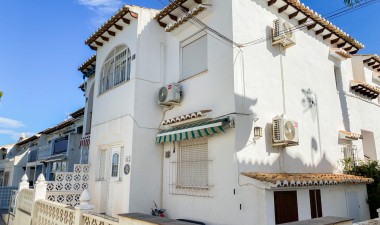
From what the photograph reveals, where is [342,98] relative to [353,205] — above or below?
above

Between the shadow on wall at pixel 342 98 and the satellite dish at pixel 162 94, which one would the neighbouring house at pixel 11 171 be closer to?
the satellite dish at pixel 162 94

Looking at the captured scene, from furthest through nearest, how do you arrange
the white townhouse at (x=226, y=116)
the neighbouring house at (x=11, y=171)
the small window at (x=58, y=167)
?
the neighbouring house at (x=11, y=171), the small window at (x=58, y=167), the white townhouse at (x=226, y=116)

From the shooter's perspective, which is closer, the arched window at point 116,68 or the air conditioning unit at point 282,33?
the air conditioning unit at point 282,33

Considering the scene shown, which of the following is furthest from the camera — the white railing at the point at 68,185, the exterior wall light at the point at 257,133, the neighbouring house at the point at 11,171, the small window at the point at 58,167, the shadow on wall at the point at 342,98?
the neighbouring house at the point at 11,171

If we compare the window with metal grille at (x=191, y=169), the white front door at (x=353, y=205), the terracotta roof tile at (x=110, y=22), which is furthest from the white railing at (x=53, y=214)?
the white front door at (x=353, y=205)

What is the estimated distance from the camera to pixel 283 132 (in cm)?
1153

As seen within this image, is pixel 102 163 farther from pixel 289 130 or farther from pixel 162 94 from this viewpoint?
pixel 289 130

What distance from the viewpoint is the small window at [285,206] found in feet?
33.8

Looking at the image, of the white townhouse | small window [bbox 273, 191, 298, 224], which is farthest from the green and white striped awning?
small window [bbox 273, 191, 298, 224]

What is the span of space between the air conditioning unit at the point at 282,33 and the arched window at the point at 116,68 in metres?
7.90

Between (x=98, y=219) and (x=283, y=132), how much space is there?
25.8ft

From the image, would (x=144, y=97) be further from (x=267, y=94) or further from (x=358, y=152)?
(x=358, y=152)

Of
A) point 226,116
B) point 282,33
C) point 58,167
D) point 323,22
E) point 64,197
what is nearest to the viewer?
point 226,116

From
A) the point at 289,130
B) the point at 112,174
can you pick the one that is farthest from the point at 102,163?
the point at 289,130
